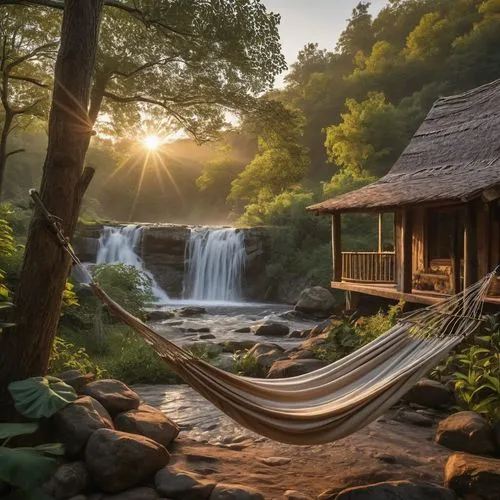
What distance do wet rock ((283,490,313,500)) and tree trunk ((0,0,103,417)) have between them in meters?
1.87

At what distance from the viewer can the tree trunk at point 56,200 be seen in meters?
3.58

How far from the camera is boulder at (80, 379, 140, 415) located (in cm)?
425

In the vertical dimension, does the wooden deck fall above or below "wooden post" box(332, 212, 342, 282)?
below

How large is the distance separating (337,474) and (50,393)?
214 centimetres

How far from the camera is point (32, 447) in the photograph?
318 cm

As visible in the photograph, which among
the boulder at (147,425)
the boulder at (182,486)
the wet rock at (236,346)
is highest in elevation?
the wet rock at (236,346)

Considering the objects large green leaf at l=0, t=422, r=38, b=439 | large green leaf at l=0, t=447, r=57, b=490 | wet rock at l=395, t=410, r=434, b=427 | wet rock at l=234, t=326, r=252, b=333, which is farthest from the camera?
wet rock at l=234, t=326, r=252, b=333

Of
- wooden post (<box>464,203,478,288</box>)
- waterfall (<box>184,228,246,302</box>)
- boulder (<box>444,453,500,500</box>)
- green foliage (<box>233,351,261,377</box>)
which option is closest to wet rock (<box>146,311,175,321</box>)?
Result: waterfall (<box>184,228,246,302</box>)

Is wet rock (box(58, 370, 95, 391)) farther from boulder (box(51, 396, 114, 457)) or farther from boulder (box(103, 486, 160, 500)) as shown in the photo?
boulder (box(103, 486, 160, 500))

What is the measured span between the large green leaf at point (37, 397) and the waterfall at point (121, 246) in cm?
1517

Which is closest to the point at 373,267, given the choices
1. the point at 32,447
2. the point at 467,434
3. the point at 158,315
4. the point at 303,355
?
the point at 303,355

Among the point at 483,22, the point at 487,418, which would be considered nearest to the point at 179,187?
the point at 483,22

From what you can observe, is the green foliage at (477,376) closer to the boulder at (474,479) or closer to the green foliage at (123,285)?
the boulder at (474,479)

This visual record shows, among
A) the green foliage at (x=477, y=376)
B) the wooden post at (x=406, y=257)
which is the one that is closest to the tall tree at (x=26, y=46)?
the wooden post at (x=406, y=257)
